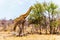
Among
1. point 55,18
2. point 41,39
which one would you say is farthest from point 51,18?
point 41,39

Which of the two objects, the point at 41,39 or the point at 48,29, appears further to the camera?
the point at 48,29

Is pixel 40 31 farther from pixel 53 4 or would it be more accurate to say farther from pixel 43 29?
pixel 53 4

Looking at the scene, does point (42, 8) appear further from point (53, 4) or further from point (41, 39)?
point (41, 39)

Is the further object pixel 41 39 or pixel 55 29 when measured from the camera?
pixel 55 29

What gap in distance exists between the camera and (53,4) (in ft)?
98.5

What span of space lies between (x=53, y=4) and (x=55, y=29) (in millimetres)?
3129

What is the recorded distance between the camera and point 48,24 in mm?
30484

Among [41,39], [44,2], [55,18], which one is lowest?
[41,39]

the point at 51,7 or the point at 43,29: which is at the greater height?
the point at 51,7

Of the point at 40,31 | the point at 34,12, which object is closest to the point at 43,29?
the point at 40,31

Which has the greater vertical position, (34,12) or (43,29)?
(34,12)

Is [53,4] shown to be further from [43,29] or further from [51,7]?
[43,29]

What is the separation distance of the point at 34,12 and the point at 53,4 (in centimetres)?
242

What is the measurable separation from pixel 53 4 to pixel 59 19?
237 centimetres
